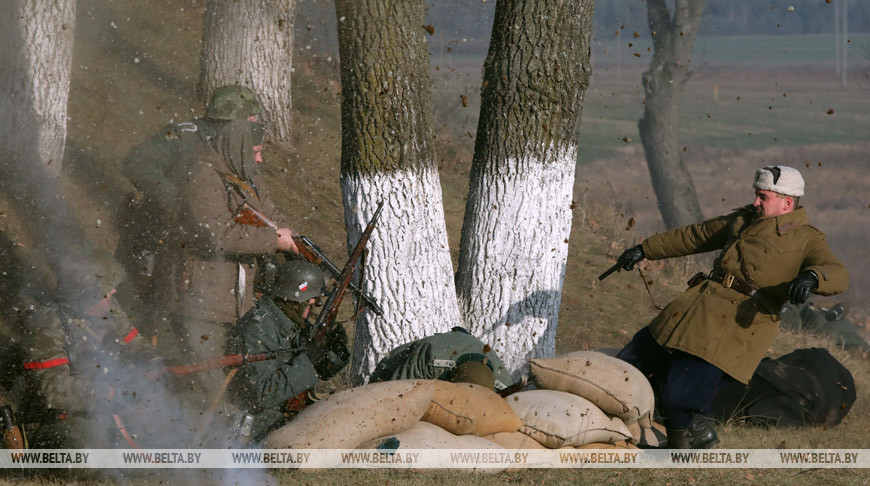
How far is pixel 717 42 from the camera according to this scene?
186 feet

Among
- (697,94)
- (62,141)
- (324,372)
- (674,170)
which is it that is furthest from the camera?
(697,94)

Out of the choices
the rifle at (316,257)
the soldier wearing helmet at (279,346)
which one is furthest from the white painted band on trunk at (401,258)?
the soldier wearing helmet at (279,346)

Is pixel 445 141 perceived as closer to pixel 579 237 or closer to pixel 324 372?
pixel 579 237

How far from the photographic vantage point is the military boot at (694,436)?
5469mm

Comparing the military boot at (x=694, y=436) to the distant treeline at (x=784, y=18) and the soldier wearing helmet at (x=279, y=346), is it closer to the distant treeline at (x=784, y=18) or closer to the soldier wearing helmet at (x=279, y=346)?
the soldier wearing helmet at (x=279, y=346)

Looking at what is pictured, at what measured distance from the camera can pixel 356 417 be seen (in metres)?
4.77

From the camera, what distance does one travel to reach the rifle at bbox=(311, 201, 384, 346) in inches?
215

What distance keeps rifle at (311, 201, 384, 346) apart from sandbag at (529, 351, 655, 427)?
1.36 metres

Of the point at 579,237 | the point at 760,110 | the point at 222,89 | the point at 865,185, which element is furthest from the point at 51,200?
the point at 760,110

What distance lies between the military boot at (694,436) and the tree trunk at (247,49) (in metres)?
7.86

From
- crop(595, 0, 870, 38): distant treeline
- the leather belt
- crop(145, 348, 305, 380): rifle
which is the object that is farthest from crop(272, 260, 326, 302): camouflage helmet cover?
crop(595, 0, 870, 38): distant treeline

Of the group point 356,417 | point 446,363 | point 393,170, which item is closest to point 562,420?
point 446,363

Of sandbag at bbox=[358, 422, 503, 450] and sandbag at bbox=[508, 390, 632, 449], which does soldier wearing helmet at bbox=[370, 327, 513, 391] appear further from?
sandbag at bbox=[358, 422, 503, 450]

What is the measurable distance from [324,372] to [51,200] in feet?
17.3
